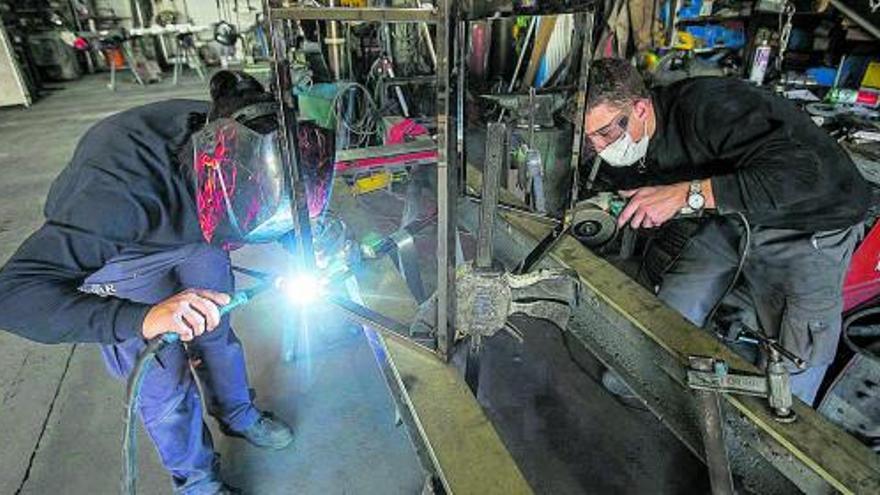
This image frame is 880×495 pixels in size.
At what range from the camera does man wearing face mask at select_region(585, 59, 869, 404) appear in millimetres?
1583

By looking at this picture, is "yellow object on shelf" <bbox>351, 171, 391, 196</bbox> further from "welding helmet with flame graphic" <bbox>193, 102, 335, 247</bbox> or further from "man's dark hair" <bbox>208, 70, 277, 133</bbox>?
"welding helmet with flame graphic" <bbox>193, 102, 335, 247</bbox>

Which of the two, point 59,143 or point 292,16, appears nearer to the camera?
point 292,16

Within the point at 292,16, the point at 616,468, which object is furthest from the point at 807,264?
the point at 292,16

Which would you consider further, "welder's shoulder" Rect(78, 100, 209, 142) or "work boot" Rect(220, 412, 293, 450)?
"work boot" Rect(220, 412, 293, 450)

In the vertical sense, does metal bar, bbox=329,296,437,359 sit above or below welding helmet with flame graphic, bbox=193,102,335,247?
below

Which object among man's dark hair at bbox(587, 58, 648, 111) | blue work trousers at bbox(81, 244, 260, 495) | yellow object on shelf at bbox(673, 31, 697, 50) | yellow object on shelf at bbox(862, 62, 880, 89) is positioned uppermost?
yellow object on shelf at bbox(673, 31, 697, 50)

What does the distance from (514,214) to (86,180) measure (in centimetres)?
132

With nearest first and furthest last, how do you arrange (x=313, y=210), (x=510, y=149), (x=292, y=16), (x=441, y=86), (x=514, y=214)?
(x=441, y=86), (x=292, y=16), (x=313, y=210), (x=514, y=214), (x=510, y=149)

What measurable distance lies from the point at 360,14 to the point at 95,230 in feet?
2.85

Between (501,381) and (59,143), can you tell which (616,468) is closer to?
(501,381)

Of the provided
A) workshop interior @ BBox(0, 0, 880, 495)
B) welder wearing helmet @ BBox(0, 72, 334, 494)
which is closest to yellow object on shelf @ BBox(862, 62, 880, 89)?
workshop interior @ BBox(0, 0, 880, 495)

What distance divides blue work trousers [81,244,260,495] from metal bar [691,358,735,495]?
1.46m

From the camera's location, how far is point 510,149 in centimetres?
287

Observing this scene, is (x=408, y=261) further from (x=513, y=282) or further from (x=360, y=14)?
(x=360, y=14)
